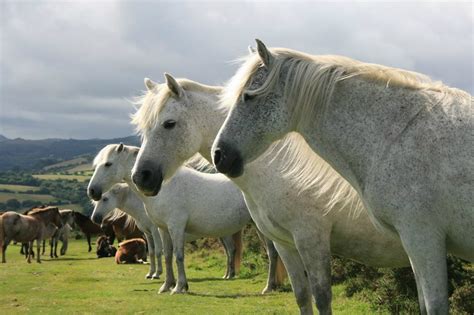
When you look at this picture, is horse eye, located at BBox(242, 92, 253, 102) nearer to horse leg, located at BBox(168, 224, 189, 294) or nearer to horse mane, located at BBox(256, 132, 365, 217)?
horse mane, located at BBox(256, 132, 365, 217)

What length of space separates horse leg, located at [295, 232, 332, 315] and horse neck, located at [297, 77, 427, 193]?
4.76 ft

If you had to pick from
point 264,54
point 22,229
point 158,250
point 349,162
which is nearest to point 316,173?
point 349,162

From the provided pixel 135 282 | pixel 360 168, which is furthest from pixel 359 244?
pixel 135 282

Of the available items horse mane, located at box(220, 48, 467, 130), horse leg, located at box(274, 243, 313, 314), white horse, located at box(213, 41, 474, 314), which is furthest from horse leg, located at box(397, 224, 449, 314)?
horse leg, located at box(274, 243, 313, 314)

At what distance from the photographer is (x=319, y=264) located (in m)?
5.23

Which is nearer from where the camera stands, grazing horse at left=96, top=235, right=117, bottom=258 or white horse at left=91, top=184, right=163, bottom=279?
white horse at left=91, top=184, right=163, bottom=279

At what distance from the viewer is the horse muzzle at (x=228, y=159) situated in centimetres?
398

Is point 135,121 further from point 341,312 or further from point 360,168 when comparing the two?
point 341,312

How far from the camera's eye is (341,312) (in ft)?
28.4

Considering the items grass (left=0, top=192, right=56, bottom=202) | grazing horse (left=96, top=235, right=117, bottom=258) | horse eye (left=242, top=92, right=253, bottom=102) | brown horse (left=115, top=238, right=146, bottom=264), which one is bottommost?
grass (left=0, top=192, right=56, bottom=202)

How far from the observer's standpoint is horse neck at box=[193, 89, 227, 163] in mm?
6250

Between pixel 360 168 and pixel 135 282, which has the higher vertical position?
pixel 360 168

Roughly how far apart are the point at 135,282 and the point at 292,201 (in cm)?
1007

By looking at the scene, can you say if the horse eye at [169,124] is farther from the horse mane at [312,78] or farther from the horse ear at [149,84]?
the horse mane at [312,78]
